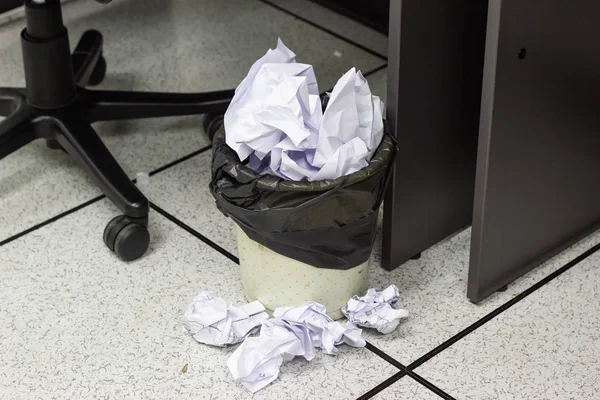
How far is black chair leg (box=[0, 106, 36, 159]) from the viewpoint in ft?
6.95

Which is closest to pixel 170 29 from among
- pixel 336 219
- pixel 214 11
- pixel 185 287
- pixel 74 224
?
pixel 214 11

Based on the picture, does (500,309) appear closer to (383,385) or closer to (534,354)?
(534,354)

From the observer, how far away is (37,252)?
2.04m

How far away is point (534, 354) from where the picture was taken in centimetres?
175

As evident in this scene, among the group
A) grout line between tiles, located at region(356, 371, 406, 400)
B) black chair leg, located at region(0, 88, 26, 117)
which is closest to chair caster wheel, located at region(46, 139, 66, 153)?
black chair leg, located at region(0, 88, 26, 117)

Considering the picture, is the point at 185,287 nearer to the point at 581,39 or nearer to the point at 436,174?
the point at 436,174

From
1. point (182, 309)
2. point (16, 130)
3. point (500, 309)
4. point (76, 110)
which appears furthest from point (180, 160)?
point (500, 309)

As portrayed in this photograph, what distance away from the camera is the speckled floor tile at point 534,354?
1.68 meters

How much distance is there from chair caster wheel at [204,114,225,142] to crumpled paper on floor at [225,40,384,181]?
64 centimetres

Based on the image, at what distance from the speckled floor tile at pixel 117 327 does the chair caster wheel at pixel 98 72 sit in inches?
23.9

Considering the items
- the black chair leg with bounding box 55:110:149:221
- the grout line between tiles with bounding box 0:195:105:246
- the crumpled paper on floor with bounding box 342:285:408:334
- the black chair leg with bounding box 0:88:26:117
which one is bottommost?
the grout line between tiles with bounding box 0:195:105:246

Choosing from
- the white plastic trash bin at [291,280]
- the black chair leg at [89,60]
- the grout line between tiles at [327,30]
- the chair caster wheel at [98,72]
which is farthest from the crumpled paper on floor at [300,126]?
the grout line between tiles at [327,30]

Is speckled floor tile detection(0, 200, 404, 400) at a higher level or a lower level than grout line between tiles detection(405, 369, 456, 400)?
higher

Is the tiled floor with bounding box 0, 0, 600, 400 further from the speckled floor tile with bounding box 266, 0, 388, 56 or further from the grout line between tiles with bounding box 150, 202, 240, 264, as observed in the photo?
the speckled floor tile with bounding box 266, 0, 388, 56
